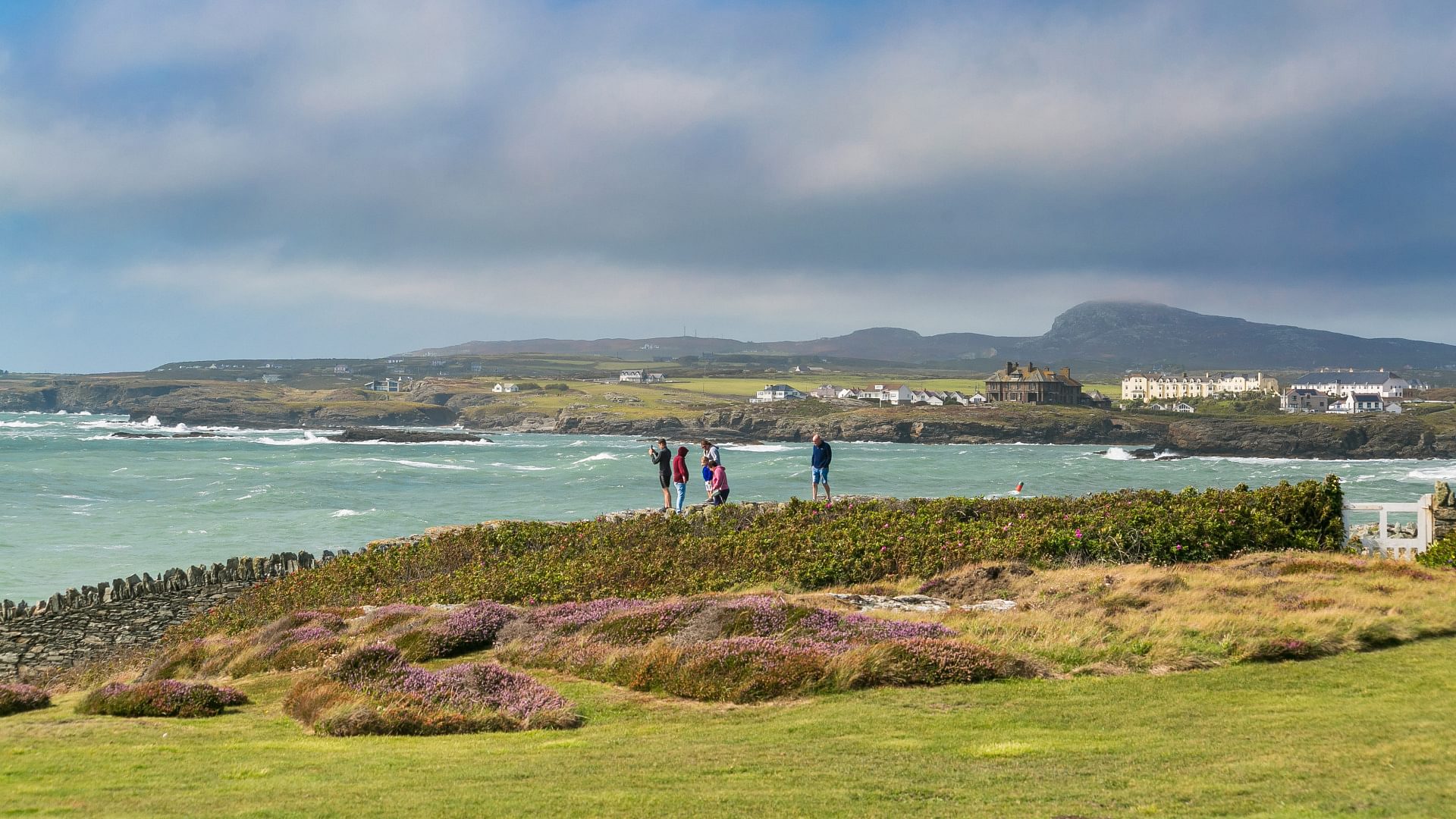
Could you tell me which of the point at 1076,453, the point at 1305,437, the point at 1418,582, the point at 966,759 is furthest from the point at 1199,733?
the point at 1305,437

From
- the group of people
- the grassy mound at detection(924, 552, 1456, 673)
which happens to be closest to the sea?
the group of people

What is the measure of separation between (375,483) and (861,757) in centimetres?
6271

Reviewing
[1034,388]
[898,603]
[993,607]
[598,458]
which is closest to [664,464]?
[898,603]

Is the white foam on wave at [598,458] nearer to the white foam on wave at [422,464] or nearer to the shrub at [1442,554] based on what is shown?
the white foam on wave at [422,464]

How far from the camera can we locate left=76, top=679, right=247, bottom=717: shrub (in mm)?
10961

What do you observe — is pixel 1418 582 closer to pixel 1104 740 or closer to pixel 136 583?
pixel 1104 740

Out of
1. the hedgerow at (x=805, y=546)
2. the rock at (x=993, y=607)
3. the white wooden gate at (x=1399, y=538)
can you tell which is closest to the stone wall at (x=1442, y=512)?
the white wooden gate at (x=1399, y=538)

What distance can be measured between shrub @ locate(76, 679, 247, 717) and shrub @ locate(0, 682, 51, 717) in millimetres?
730

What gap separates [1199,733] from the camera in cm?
864

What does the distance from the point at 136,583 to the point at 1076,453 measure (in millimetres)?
101507

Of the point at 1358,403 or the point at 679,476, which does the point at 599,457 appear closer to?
the point at 679,476

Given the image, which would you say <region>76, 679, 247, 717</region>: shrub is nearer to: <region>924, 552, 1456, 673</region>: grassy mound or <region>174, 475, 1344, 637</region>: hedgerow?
<region>174, 475, 1344, 637</region>: hedgerow

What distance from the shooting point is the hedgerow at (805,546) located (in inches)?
763

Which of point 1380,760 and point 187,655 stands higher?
point 1380,760
